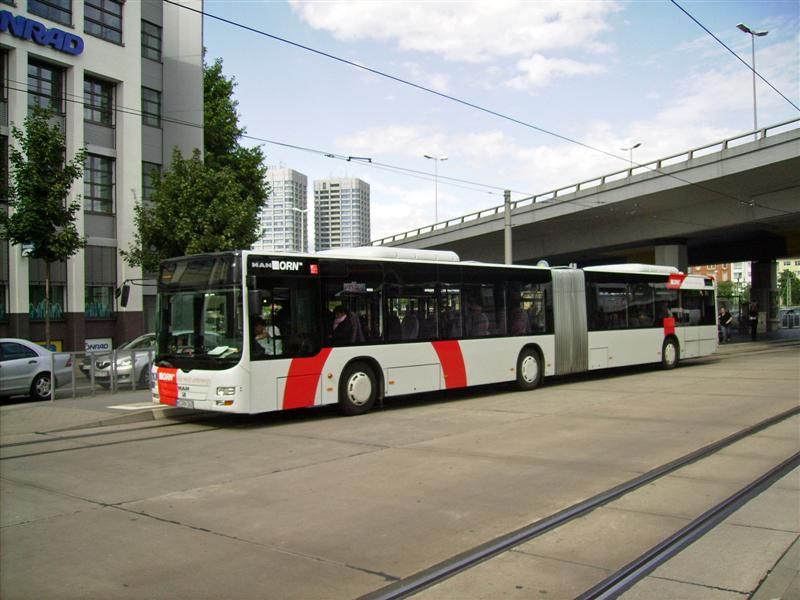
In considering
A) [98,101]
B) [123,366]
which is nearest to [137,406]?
[123,366]

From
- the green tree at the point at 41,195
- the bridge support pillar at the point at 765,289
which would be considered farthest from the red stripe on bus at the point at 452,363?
the bridge support pillar at the point at 765,289

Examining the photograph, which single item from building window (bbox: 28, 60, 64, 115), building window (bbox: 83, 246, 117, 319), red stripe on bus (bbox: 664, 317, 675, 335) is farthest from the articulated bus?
building window (bbox: 28, 60, 64, 115)

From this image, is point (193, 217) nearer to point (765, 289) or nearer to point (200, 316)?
point (200, 316)

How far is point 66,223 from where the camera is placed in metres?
19.1

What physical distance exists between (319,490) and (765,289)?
166 ft

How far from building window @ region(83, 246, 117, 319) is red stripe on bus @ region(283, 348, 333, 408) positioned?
1849cm

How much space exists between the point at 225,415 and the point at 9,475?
5466 mm

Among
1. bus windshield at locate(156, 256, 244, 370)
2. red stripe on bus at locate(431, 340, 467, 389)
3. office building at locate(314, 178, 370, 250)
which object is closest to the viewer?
bus windshield at locate(156, 256, 244, 370)

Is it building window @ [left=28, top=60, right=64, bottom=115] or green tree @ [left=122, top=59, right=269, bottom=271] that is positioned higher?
building window @ [left=28, top=60, right=64, bottom=115]

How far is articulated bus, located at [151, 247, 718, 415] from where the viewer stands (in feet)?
36.3

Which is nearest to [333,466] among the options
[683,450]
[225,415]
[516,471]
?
[516,471]

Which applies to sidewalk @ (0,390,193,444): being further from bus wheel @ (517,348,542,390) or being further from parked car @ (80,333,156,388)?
bus wheel @ (517,348,542,390)

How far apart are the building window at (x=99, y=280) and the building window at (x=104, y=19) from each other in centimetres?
836

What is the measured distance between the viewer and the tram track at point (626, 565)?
4.50m
